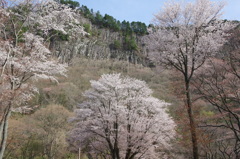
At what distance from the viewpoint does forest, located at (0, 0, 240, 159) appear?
28.2ft

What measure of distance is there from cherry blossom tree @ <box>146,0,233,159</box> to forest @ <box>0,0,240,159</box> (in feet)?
0.14

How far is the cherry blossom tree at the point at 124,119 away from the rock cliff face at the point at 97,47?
3717cm

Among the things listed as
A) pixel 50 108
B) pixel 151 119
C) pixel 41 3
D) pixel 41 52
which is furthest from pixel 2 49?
pixel 50 108

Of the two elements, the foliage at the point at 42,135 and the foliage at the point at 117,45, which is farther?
the foliage at the point at 117,45

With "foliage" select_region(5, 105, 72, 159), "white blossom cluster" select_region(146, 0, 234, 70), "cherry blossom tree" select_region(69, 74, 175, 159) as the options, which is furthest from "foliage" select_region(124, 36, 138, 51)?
"white blossom cluster" select_region(146, 0, 234, 70)

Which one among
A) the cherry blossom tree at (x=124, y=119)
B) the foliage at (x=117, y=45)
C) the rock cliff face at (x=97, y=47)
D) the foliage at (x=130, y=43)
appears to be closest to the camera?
the cherry blossom tree at (x=124, y=119)

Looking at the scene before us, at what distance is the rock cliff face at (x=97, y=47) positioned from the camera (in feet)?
170

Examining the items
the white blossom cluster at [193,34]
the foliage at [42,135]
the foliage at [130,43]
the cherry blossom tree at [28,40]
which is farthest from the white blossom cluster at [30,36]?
the foliage at [130,43]

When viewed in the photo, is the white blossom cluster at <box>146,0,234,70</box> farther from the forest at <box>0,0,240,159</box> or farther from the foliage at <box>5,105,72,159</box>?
the foliage at <box>5,105,72,159</box>

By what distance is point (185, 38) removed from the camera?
8.68 meters

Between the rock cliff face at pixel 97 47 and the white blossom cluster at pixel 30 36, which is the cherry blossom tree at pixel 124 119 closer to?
the white blossom cluster at pixel 30 36

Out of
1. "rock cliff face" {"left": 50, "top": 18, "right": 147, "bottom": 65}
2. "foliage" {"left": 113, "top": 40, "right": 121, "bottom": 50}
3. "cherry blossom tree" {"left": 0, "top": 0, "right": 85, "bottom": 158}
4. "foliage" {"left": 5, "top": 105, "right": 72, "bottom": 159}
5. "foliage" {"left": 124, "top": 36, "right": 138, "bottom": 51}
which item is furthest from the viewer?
"foliage" {"left": 113, "top": 40, "right": 121, "bottom": 50}

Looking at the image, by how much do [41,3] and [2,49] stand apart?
2677 mm

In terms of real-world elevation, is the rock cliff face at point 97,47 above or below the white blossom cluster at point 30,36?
above
